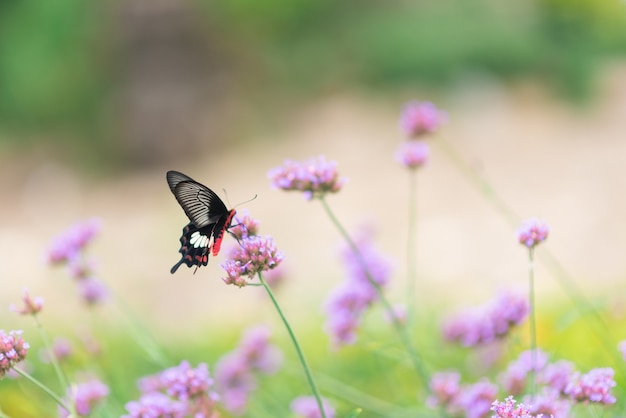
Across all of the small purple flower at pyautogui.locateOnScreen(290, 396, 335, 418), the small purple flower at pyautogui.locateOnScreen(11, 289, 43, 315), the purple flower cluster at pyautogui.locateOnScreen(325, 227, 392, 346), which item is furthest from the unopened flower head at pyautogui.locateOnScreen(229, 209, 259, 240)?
the purple flower cluster at pyautogui.locateOnScreen(325, 227, 392, 346)

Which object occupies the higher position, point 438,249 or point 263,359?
point 438,249

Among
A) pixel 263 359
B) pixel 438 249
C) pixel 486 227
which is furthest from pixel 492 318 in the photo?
pixel 486 227

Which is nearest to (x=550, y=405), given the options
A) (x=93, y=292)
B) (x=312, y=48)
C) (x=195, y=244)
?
(x=195, y=244)

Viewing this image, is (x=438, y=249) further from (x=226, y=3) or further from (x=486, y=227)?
(x=226, y=3)

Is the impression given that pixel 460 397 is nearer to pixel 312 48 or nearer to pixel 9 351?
pixel 9 351

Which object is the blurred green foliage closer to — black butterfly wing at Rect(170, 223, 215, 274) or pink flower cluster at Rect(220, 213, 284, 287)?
black butterfly wing at Rect(170, 223, 215, 274)

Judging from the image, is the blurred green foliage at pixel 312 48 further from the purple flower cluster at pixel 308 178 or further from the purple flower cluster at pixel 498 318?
the purple flower cluster at pixel 308 178
